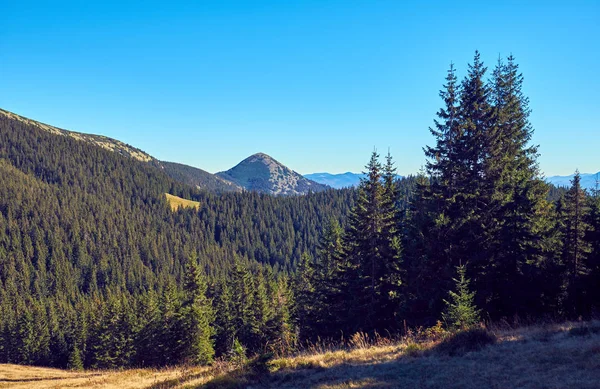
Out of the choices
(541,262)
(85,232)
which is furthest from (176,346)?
(85,232)

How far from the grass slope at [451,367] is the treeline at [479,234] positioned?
5.48 meters

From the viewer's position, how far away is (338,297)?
27781 millimetres

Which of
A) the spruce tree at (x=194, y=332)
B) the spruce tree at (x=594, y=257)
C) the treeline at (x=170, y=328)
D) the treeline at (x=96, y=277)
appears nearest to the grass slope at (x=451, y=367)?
the spruce tree at (x=594, y=257)

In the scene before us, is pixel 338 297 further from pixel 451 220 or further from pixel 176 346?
pixel 176 346

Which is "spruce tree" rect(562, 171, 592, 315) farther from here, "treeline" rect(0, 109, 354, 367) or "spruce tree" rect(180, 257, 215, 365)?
"treeline" rect(0, 109, 354, 367)

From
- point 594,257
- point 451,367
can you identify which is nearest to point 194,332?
point 451,367

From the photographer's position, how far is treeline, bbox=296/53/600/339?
17328mm

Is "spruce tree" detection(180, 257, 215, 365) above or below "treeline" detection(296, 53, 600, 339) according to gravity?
below

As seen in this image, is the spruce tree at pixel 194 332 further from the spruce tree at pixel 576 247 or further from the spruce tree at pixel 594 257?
the spruce tree at pixel 594 257

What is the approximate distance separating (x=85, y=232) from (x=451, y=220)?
189 meters

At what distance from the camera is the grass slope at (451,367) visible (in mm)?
7438

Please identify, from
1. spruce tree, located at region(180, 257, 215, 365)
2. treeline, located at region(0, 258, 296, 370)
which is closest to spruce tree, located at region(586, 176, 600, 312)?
treeline, located at region(0, 258, 296, 370)

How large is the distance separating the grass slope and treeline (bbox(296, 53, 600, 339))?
548 cm

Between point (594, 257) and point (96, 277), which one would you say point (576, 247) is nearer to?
point (594, 257)
